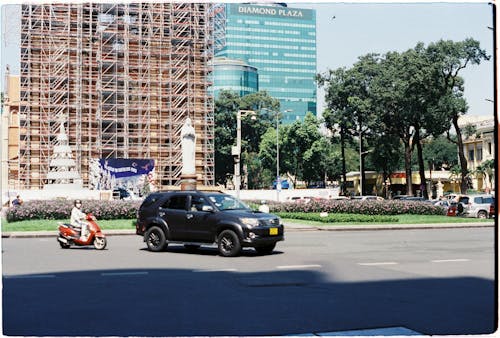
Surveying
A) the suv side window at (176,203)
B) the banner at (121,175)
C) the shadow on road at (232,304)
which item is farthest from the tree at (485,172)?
the shadow on road at (232,304)

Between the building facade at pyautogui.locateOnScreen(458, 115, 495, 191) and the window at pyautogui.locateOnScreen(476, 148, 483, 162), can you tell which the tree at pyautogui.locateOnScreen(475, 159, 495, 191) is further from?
the window at pyautogui.locateOnScreen(476, 148, 483, 162)

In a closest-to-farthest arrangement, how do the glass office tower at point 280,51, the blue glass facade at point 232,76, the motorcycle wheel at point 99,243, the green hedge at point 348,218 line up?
the motorcycle wheel at point 99,243 → the green hedge at point 348,218 → the blue glass facade at point 232,76 → the glass office tower at point 280,51

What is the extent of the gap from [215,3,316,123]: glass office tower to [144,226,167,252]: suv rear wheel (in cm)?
10798

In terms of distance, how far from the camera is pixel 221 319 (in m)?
7.28

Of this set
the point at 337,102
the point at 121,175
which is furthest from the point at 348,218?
the point at 337,102

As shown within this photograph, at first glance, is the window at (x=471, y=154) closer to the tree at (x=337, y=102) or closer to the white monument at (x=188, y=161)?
the tree at (x=337, y=102)

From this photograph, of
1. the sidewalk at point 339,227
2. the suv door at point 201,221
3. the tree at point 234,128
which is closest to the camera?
the suv door at point 201,221

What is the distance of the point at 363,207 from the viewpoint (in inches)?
1275

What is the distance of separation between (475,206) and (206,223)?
2507 centimetres

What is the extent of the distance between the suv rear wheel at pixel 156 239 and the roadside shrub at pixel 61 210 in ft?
41.0

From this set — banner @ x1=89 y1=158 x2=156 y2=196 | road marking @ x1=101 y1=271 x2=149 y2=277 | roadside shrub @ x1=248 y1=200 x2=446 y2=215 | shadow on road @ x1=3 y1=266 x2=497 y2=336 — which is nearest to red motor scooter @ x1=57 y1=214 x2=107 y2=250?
road marking @ x1=101 y1=271 x2=149 y2=277

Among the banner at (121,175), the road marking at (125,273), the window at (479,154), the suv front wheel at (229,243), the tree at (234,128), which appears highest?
the tree at (234,128)

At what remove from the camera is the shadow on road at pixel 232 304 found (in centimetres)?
686

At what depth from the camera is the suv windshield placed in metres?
15.4
